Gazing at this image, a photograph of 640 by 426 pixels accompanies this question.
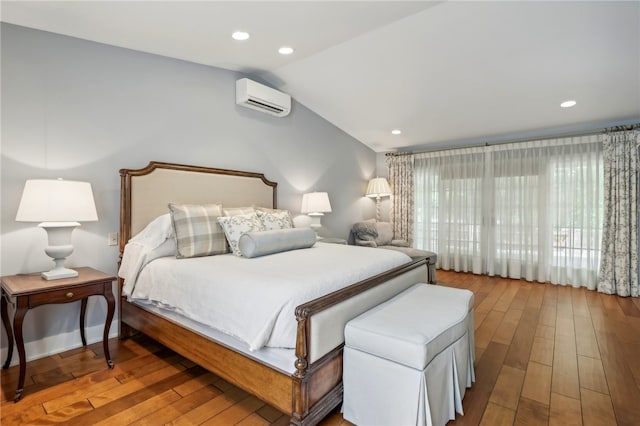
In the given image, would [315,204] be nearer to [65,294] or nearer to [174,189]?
[174,189]

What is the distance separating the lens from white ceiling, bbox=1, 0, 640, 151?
7.70 ft

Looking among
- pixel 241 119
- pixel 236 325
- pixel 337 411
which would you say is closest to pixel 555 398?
pixel 337 411

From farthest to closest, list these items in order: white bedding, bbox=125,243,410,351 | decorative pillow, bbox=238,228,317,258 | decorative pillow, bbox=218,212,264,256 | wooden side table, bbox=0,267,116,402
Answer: decorative pillow, bbox=218,212,264,256 → decorative pillow, bbox=238,228,317,258 → wooden side table, bbox=0,267,116,402 → white bedding, bbox=125,243,410,351

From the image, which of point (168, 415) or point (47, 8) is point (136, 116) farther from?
point (168, 415)

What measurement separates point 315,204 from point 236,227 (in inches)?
70.8

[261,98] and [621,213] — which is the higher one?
[261,98]

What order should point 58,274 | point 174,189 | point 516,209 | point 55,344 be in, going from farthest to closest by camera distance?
point 516,209, point 174,189, point 55,344, point 58,274

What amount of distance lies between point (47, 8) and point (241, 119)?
1.86m

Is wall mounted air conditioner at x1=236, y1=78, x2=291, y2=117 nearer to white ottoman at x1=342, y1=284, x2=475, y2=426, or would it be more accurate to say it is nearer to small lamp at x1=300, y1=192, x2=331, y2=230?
small lamp at x1=300, y1=192, x2=331, y2=230

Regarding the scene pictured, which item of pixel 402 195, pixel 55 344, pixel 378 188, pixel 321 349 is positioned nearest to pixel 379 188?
pixel 378 188

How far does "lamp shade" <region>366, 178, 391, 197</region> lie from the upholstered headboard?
2577mm

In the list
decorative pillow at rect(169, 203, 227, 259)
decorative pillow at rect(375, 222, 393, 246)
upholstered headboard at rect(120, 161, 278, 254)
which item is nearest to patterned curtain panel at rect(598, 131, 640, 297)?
decorative pillow at rect(375, 222, 393, 246)

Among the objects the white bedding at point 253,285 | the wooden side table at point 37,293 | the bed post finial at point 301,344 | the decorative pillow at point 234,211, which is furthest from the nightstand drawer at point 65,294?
the bed post finial at point 301,344

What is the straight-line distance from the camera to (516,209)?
4.79 metres
